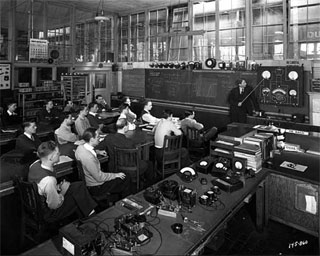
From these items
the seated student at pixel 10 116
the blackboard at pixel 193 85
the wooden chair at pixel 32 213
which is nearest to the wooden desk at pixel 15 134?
the seated student at pixel 10 116

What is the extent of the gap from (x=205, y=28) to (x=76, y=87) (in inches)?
162

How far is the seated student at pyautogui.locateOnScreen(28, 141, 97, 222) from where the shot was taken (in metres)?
2.71

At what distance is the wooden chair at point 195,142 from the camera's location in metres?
5.45

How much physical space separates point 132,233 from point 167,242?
0.83ft

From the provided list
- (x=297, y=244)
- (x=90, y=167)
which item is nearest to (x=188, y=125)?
(x=90, y=167)

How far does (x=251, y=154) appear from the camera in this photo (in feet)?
10.7

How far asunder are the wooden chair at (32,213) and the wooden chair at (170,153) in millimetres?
Result: 1955

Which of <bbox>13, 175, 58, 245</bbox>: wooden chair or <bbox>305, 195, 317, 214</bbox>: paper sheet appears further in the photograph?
<bbox>305, 195, 317, 214</bbox>: paper sheet

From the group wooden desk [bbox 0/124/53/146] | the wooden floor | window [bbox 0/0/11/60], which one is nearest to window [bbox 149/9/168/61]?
window [bbox 0/0/11/60]

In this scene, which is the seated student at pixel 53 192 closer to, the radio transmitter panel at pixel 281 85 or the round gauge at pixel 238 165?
the round gauge at pixel 238 165

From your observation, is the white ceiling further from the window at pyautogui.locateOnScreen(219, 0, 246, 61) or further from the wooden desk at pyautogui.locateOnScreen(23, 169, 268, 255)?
the wooden desk at pyautogui.locateOnScreen(23, 169, 268, 255)

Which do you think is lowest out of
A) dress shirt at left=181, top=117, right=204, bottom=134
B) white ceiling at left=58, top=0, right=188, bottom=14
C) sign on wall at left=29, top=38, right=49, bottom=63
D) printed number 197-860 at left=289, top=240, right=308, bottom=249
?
printed number 197-860 at left=289, top=240, right=308, bottom=249

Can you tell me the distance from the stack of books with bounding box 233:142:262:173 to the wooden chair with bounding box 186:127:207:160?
2.03 meters

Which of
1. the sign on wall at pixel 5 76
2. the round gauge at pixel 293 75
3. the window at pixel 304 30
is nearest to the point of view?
the round gauge at pixel 293 75
